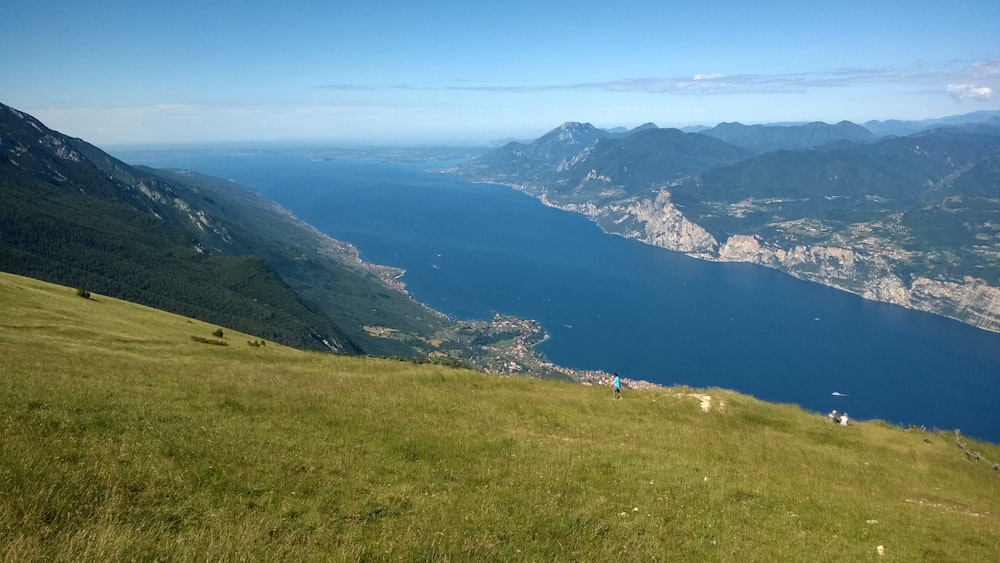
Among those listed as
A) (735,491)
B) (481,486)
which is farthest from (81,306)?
(735,491)

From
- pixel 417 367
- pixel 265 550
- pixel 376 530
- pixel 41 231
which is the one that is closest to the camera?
pixel 265 550

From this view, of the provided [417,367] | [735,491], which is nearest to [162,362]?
[417,367]

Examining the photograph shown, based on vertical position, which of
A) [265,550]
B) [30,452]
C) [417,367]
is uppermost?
[30,452]

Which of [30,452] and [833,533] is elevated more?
[30,452]

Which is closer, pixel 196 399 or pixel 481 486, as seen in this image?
pixel 481 486

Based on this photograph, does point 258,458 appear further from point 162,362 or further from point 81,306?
point 81,306

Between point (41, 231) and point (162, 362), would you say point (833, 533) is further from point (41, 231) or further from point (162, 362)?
point (41, 231)

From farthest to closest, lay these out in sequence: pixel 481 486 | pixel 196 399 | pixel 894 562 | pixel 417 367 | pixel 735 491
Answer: pixel 417 367 → pixel 196 399 → pixel 735 491 → pixel 481 486 → pixel 894 562

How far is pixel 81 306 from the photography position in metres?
46.3

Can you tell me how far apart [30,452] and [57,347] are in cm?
2264

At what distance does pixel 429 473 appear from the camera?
56.3 ft

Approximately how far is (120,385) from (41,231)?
218 meters

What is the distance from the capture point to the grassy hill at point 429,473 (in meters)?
11.4

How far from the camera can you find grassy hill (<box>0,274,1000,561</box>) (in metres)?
11.4
